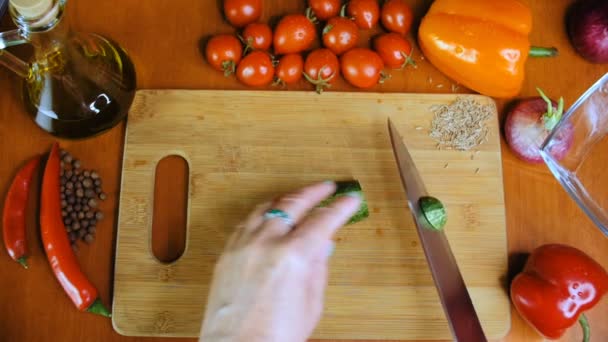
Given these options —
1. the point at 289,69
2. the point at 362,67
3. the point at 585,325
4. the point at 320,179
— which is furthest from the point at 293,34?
the point at 585,325

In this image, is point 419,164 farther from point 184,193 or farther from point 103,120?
point 103,120

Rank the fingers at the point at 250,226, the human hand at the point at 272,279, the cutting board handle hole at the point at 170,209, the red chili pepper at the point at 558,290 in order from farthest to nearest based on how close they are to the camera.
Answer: the cutting board handle hole at the point at 170,209 < the red chili pepper at the point at 558,290 < the fingers at the point at 250,226 < the human hand at the point at 272,279

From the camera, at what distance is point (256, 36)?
4.30 feet

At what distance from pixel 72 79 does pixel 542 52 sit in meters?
1.10

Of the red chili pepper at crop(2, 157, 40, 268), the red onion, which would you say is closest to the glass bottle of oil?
the red chili pepper at crop(2, 157, 40, 268)

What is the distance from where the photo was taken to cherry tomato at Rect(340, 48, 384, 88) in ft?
4.21

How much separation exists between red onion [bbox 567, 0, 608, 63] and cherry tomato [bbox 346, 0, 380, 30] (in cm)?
50

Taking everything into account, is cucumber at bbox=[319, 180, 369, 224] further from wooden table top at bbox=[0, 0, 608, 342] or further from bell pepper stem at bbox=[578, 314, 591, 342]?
bell pepper stem at bbox=[578, 314, 591, 342]

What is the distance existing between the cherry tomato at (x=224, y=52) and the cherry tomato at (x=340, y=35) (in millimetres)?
221

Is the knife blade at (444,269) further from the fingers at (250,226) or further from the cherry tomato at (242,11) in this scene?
the cherry tomato at (242,11)

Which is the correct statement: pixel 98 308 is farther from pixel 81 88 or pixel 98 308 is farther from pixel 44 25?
pixel 44 25

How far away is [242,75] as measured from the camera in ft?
4.25

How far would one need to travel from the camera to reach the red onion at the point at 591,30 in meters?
1.28

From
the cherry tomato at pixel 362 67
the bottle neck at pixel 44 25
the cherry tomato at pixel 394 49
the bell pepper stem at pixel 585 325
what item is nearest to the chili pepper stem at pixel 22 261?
the bottle neck at pixel 44 25
